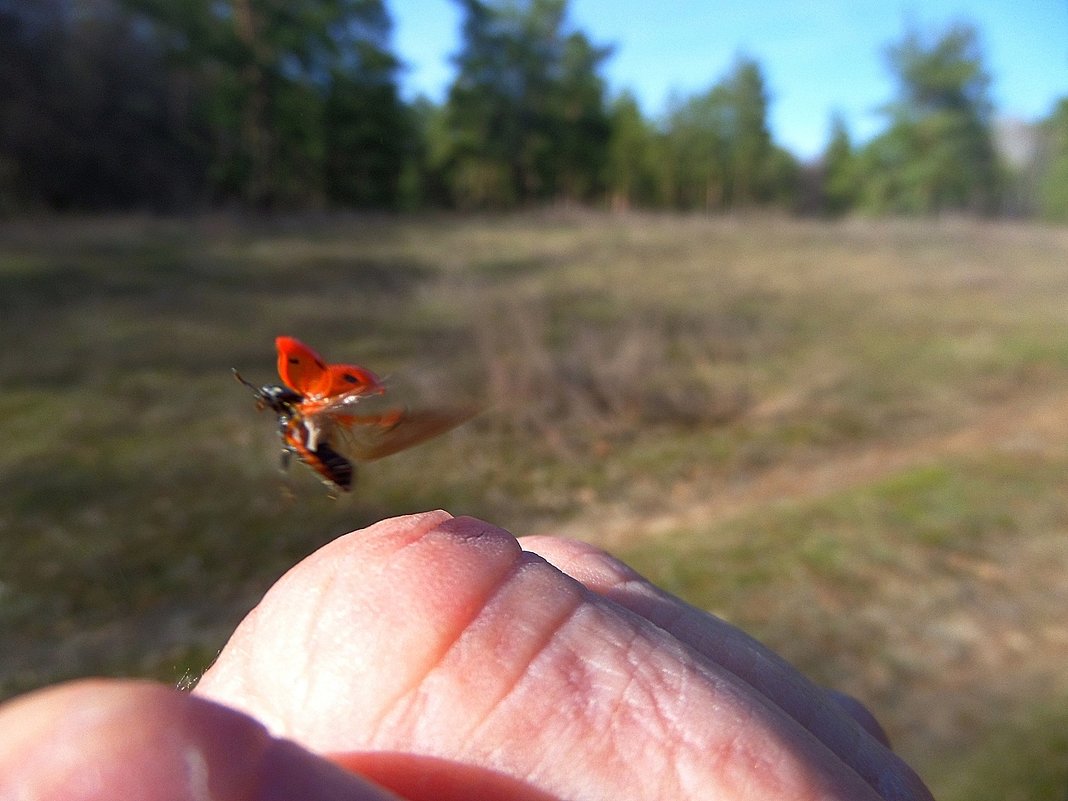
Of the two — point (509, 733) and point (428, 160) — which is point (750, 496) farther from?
point (428, 160)

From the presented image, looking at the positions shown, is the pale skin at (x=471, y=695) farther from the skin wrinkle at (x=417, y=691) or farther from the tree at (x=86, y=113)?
the tree at (x=86, y=113)

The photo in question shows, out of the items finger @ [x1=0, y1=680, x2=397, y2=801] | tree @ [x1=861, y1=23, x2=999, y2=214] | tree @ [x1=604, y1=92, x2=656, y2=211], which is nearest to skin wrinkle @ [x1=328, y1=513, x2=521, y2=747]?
finger @ [x1=0, y1=680, x2=397, y2=801]

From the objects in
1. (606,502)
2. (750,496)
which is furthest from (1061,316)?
(606,502)

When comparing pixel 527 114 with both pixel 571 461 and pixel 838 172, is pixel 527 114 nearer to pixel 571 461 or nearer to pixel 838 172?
pixel 571 461

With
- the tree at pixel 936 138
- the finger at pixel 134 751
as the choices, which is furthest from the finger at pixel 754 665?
the tree at pixel 936 138

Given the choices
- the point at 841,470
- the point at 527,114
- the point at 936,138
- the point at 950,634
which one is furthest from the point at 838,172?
the point at 950,634

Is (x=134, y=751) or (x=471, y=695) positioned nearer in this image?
(x=134, y=751)
